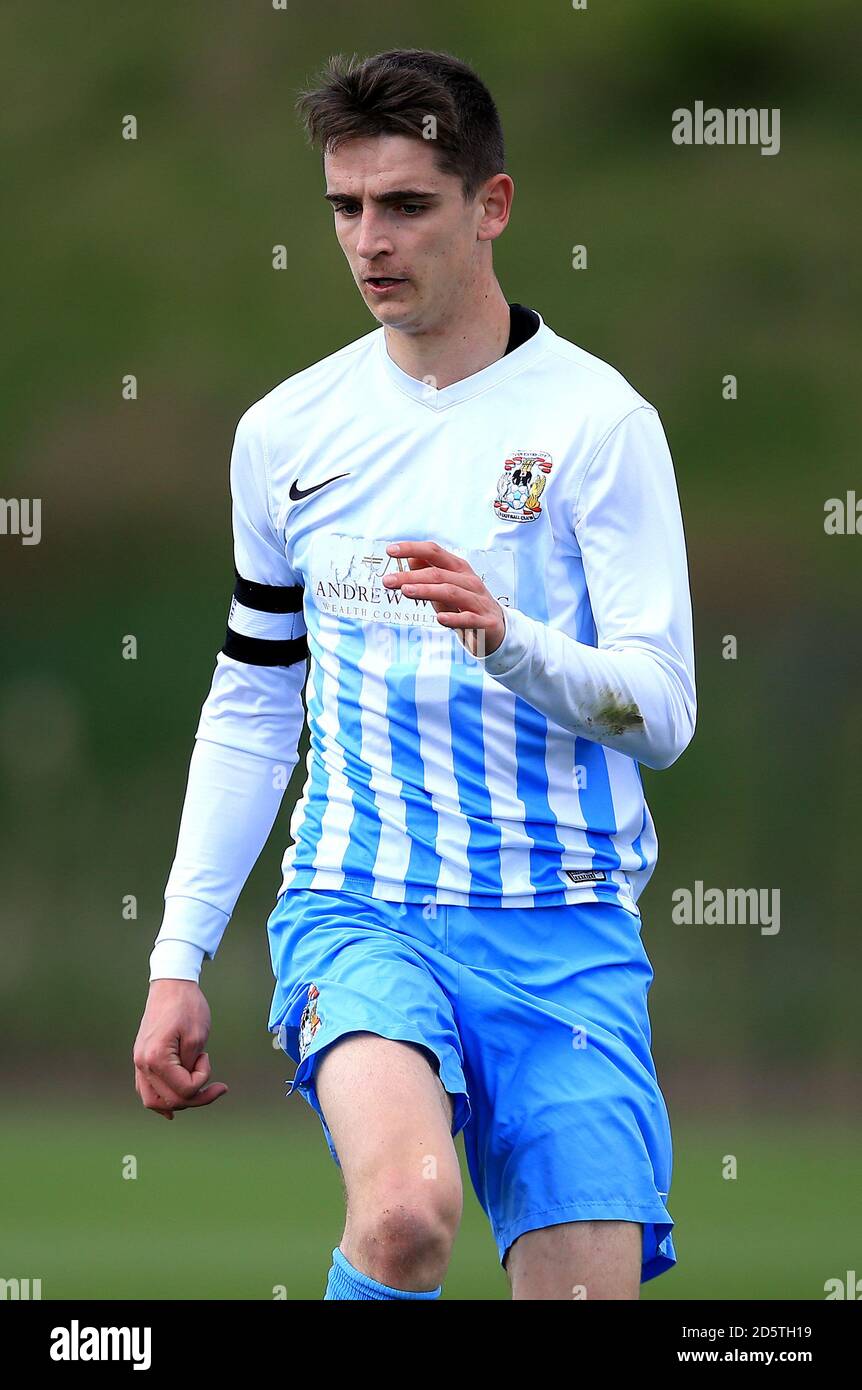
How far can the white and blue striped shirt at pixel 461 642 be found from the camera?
8.56ft

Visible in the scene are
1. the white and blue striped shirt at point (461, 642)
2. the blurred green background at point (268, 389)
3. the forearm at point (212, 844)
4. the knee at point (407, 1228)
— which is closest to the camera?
the knee at point (407, 1228)

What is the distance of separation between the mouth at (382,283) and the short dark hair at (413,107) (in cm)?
17

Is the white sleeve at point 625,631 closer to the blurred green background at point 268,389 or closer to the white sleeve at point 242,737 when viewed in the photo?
the white sleeve at point 242,737

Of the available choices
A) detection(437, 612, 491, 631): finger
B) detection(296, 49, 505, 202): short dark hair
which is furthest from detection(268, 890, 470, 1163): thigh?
detection(296, 49, 505, 202): short dark hair

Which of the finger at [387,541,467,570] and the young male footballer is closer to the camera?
the finger at [387,541,467,570]

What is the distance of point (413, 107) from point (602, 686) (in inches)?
33.7

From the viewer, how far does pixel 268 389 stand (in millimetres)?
8594

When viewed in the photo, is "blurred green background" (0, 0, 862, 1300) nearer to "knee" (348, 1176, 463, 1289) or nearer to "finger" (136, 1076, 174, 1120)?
"finger" (136, 1076, 174, 1120)

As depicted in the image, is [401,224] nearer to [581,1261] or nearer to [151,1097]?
[151,1097]

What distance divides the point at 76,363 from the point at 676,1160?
4237 mm

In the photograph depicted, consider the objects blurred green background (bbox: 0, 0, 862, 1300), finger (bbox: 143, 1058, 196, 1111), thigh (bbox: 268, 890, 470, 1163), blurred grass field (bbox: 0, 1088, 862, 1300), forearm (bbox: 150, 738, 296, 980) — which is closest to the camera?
thigh (bbox: 268, 890, 470, 1163)

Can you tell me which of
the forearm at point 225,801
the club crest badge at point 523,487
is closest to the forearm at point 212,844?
the forearm at point 225,801

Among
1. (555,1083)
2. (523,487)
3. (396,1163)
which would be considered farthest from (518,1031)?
(523,487)

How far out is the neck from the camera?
278 centimetres
